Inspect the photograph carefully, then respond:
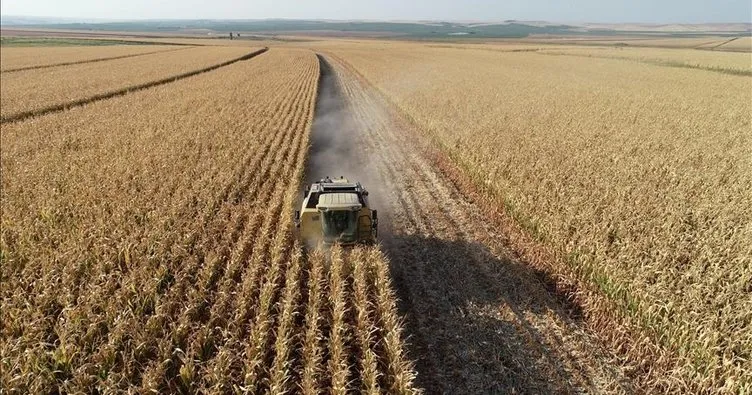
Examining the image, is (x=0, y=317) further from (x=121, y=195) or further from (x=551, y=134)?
(x=551, y=134)

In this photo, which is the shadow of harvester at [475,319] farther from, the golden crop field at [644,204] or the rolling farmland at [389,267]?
the golden crop field at [644,204]

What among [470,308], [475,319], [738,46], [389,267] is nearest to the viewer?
[475,319]

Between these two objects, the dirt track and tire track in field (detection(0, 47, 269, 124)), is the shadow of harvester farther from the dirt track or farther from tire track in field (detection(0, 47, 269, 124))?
tire track in field (detection(0, 47, 269, 124))

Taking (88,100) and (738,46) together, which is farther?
(738,46)

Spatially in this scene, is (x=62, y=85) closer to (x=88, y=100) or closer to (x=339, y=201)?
(x=88, y=100)

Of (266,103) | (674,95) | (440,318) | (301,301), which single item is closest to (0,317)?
(301,301)

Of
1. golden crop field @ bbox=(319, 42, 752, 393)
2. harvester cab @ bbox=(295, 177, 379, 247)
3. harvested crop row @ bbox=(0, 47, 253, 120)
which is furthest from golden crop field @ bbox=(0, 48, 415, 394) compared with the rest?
harvested crop row @ bbox=(0, 47, 253, 120)

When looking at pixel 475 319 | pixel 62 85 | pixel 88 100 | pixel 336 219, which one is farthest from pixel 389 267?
pixel 62 85
